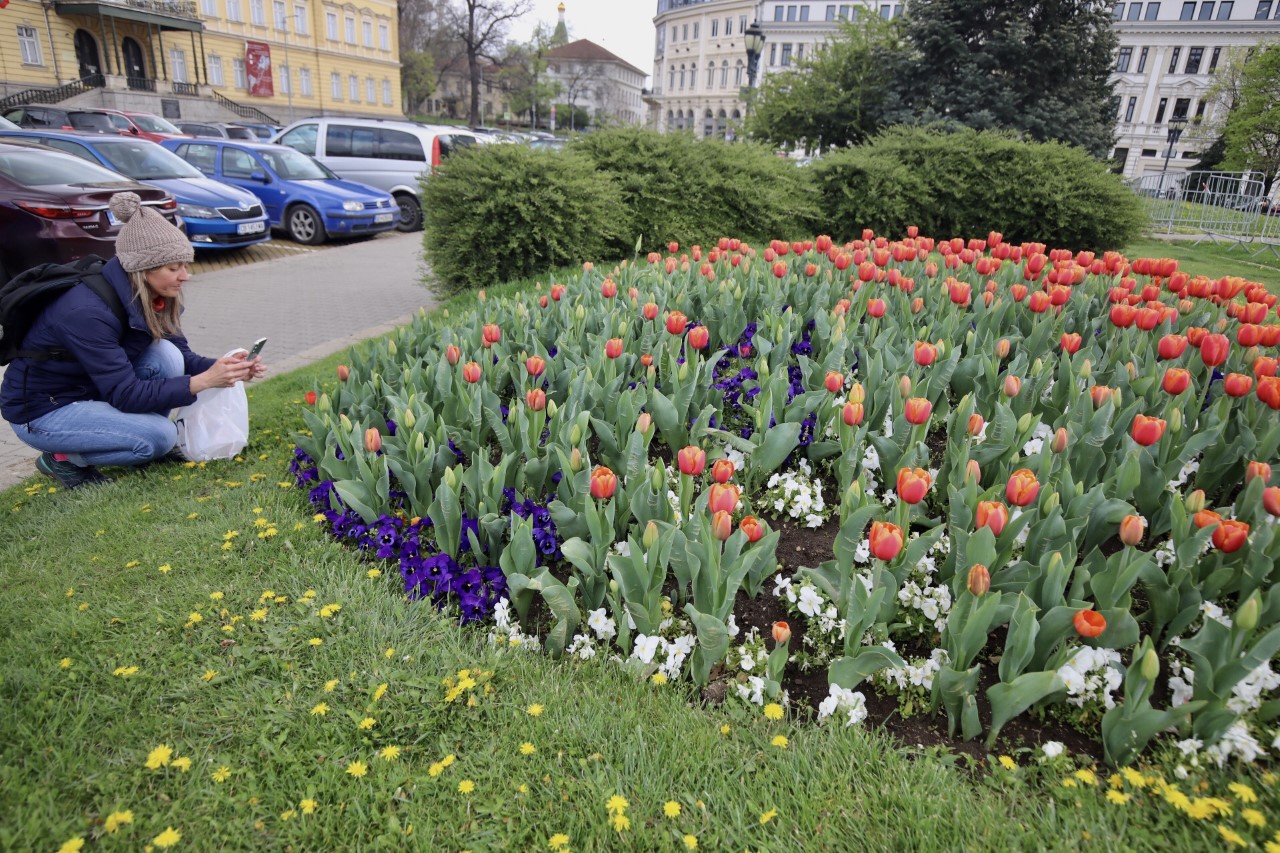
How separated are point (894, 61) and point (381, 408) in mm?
16553

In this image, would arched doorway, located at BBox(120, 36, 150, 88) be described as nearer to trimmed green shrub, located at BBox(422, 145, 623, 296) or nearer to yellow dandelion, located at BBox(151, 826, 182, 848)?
trimmed green shrub, located at BBox(422, 145, 623, 296)

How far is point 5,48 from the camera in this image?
111 feet

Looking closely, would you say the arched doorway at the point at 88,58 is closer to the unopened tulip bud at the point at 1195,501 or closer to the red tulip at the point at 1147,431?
the red tulip at the point at 1147,431

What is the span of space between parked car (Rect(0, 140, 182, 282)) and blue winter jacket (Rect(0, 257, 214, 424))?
429cm

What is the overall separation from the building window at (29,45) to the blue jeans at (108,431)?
4306cm

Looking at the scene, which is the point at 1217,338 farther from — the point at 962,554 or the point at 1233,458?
the point at 962,554

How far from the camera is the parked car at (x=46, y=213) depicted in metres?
7.69

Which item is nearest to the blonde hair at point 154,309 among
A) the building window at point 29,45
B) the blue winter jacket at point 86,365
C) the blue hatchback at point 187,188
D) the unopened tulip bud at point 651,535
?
the blue winter jacket at point 86,365

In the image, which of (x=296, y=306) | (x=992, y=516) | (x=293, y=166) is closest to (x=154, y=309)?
(x=992, y=516)

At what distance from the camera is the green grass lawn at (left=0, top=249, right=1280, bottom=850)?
190 centimetres

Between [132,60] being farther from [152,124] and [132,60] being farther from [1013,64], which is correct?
[1013,64]

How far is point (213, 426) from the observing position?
13.6 feet

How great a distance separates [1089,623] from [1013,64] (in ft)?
58.7

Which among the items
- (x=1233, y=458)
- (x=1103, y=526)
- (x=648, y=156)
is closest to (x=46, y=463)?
(x=1103, y=526)
